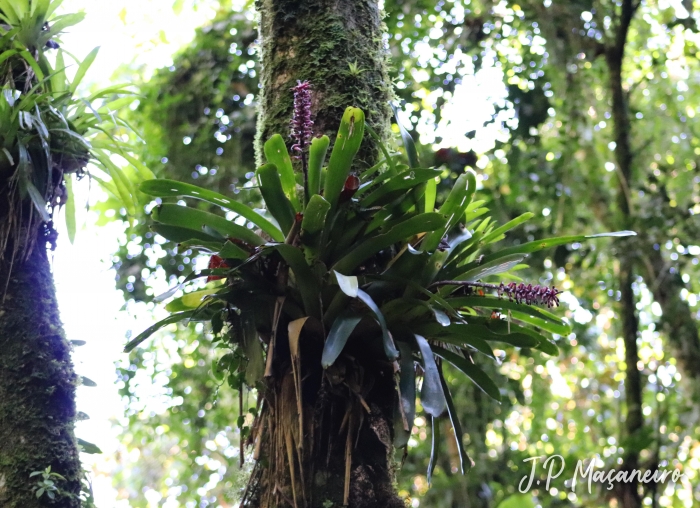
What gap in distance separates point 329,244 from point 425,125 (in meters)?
2.21

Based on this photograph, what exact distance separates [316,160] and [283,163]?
2.6 inches

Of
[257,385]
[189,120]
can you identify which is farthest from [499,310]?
[189,120]

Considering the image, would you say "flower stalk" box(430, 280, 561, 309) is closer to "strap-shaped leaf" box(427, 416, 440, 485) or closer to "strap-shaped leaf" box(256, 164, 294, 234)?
"strap-shaped leaf" box(427, 416, 440, 485)

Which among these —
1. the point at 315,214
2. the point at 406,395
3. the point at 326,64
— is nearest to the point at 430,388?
the point at 406,395

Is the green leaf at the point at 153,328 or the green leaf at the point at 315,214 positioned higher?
the green leaf at the point at 315,214

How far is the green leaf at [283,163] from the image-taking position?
3.79ft

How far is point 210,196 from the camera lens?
1.18 metres

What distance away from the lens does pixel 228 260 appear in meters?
1.17

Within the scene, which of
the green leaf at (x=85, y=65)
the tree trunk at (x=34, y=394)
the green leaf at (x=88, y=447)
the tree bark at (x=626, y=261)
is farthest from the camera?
the tree bark at (x=626, y=261)

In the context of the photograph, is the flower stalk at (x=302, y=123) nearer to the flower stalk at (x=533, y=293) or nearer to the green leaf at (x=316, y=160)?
the green leaf at (x=316, y=160)

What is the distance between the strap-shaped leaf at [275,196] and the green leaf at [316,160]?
0.16ft

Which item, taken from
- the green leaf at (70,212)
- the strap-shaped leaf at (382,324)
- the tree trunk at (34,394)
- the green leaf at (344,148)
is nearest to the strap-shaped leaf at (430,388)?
the strap-shaped leaf at (382,324)

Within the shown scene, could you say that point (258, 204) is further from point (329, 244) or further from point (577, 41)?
point (329, 244)

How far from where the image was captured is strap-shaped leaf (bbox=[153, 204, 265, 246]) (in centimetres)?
115
